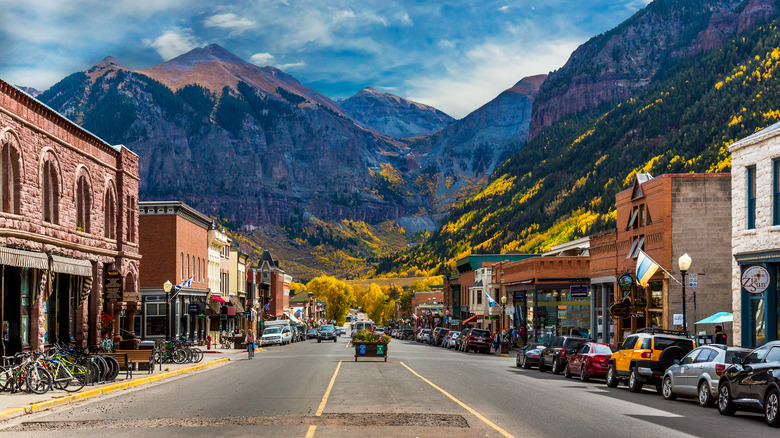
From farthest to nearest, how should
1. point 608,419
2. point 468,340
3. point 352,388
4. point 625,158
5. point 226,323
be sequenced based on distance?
1. point 625,158
2. point 226,323
3. point 468,340
4. point 352,388
5. point 608,419

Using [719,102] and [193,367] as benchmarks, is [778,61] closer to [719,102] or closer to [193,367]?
[719,102]

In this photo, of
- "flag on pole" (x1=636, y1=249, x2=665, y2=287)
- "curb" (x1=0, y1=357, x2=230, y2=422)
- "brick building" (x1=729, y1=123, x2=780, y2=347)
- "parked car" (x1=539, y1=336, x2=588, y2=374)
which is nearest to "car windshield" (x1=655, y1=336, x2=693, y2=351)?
"brick building" (x1=729, y1=123, x2=780, y2=347)

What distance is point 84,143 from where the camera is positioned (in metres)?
38.4

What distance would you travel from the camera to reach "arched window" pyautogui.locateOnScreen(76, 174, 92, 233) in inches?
1490

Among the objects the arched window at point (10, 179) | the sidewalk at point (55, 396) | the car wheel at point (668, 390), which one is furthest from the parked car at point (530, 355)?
the arched window at point (10, 179)

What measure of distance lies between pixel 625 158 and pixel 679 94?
867 inches

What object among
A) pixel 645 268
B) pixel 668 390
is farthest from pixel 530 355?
pixel 668 390

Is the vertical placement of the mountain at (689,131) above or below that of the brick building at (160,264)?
above

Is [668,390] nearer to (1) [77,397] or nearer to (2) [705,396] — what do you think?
(2) [705,396]

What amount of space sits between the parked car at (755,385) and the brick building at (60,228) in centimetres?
2187

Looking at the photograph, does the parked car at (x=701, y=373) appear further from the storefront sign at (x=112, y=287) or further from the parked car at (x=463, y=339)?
the parked car at (x=463, y=339)

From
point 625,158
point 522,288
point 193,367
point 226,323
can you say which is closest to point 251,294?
point 226,323

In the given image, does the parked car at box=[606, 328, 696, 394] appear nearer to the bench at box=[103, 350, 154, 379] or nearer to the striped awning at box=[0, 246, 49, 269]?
the bench at box=[103, 350, 154, 379]

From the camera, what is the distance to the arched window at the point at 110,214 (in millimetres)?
41969
